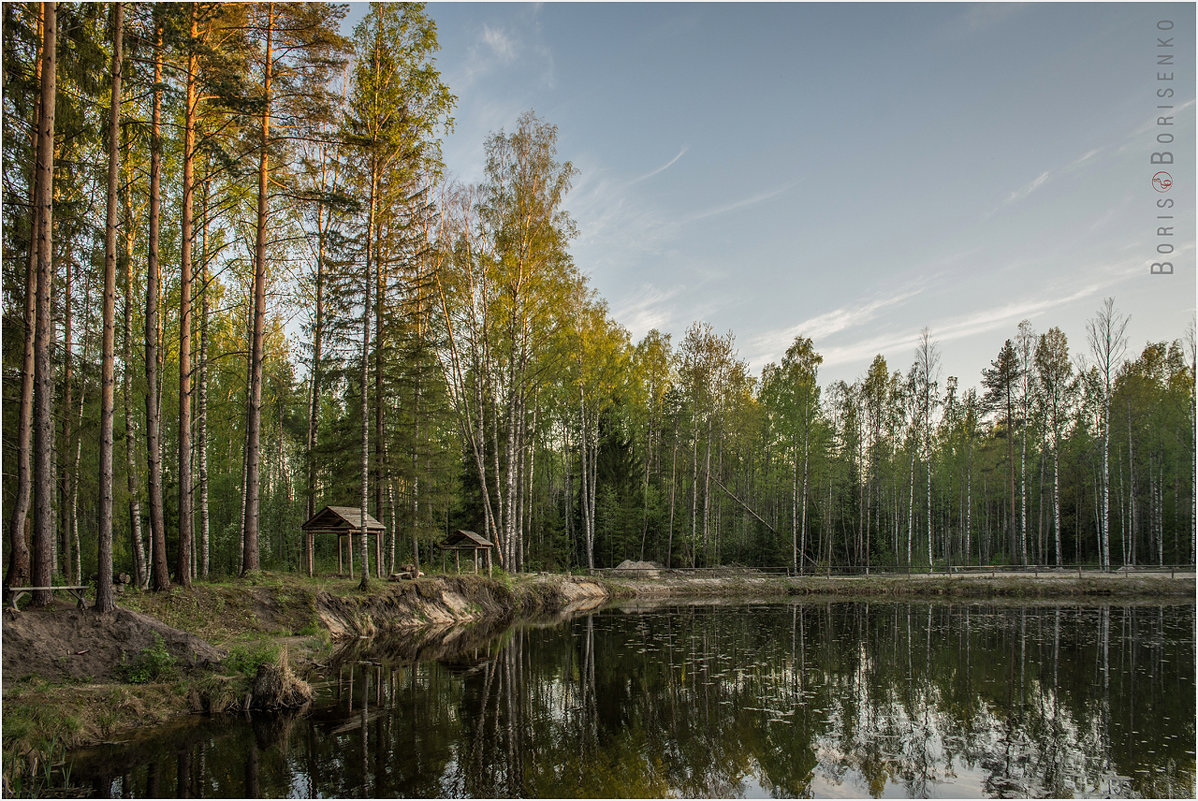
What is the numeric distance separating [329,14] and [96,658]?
1294 centimetres

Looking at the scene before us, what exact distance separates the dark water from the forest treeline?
4.19 m

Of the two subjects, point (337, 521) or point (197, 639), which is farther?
point (337, 521)

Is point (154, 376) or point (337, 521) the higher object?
point (154, 376)

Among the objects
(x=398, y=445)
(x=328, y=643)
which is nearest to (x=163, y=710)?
(x=328, y=643)

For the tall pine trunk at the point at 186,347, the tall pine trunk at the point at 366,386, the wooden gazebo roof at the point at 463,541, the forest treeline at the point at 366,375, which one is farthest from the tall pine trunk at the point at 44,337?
the wooden gazebo roof at the point at 463,541

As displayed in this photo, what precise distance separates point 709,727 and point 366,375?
12970mm

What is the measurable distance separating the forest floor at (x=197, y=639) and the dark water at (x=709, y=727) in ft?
1.82

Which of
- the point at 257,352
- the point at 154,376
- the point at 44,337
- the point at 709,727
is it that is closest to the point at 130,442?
the point at 257,352

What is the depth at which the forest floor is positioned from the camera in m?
7.27

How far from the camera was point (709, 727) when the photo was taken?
8.52 meters

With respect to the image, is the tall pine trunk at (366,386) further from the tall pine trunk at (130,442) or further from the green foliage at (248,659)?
the green foliage at (248,659)

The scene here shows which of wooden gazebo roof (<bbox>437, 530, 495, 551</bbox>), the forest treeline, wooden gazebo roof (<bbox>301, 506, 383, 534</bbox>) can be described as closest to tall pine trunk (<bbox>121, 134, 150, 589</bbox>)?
the forest treeline

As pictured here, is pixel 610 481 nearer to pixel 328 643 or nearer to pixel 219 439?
pixel 219 439

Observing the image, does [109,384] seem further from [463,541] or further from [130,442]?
[463,541]
